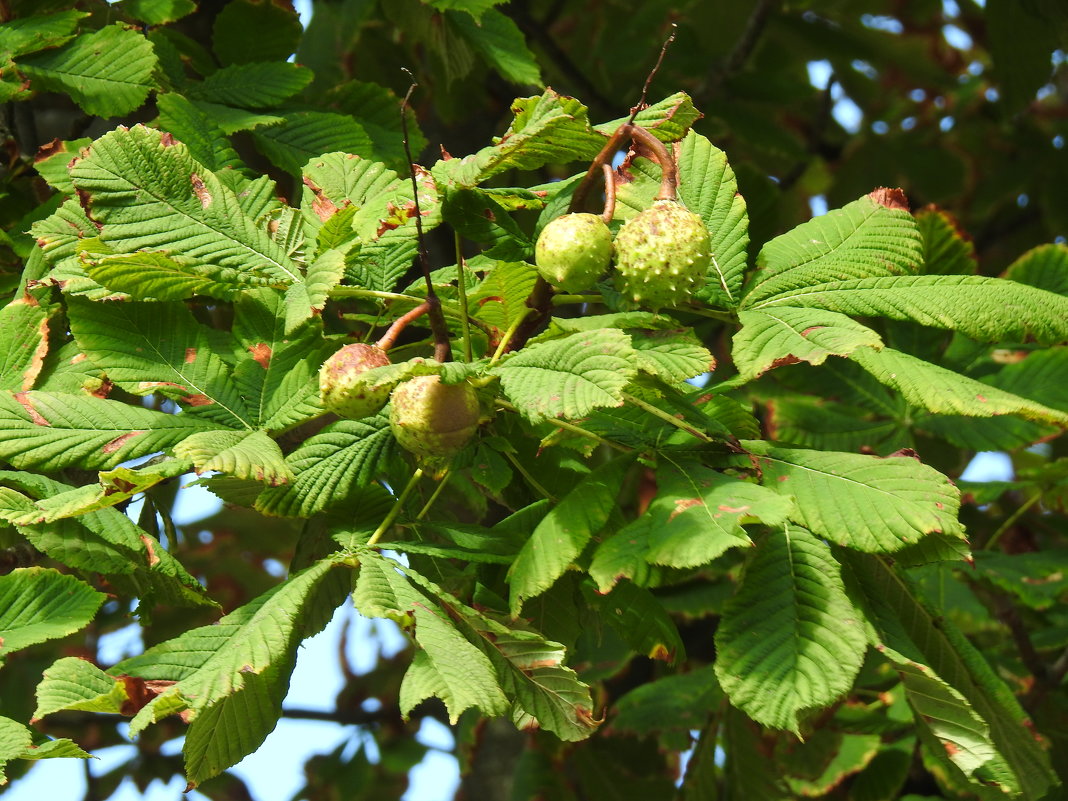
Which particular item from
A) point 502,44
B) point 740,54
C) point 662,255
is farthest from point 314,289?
point 740,54

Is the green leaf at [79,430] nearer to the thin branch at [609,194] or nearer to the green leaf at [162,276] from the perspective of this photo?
the green leaf at [162,276]

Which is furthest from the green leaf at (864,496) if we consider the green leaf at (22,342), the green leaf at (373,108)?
the green leaf at (373,108)

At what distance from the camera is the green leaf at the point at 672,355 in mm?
970

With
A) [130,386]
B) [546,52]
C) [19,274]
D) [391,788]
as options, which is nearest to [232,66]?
[19,274]

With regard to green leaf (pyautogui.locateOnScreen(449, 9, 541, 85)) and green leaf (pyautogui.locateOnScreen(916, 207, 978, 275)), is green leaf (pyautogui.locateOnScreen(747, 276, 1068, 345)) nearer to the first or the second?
green leaf (pyautogui.locateOnScreen(916, 207, 978, 275))

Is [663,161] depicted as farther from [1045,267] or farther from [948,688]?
[1045,267]

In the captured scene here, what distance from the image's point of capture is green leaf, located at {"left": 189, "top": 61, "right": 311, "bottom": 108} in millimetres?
1597

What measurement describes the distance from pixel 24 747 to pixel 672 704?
119cm

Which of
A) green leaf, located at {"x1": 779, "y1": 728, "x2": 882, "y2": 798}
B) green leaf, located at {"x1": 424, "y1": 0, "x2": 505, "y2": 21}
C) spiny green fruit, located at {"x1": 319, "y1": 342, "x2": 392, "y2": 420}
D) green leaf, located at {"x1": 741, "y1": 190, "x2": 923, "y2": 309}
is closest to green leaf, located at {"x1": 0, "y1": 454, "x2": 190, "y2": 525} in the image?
spiny green fruit, located at {"x1": 319, "y1": 342, "x2": 392, "y2": 420}

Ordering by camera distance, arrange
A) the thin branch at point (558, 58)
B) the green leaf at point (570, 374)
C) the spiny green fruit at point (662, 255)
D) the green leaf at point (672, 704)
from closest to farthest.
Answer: the green leaf at point (570, 374), the spiny green fruit at point (662, 255), the green leaf at point (672, 704), the thin branch at point (558, 58)

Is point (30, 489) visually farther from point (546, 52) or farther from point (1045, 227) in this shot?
point (1045, 227)

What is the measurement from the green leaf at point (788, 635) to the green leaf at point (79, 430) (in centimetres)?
56

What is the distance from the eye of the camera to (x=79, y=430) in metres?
1.09

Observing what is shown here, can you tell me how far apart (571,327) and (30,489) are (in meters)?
0.56
